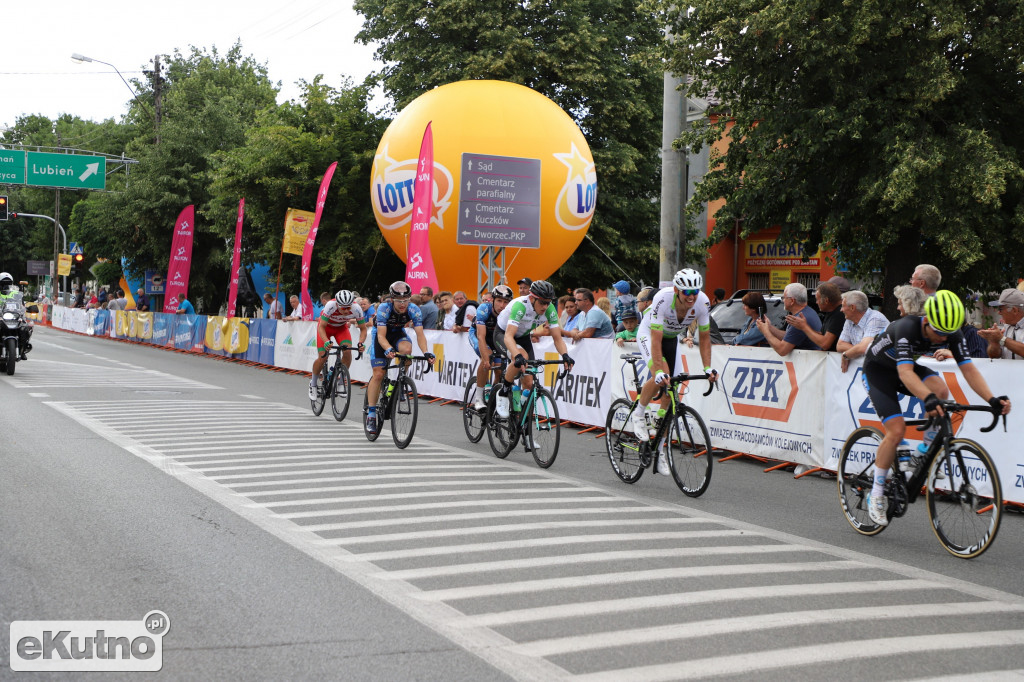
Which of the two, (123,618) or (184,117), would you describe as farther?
(184,117)

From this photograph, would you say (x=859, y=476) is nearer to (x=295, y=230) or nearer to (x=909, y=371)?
(x=909, y=371)

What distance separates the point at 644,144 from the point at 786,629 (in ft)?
102

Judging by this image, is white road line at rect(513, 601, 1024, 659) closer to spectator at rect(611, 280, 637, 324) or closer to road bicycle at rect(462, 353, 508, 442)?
road bicycle at rect(462, 353, 508, 442)

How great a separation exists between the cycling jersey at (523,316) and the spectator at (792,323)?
2.19 metres

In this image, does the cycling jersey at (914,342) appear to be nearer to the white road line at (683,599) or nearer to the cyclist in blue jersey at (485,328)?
the white road line at (683,599)

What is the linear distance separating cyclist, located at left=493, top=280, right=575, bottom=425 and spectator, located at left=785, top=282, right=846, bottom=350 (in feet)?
7.83

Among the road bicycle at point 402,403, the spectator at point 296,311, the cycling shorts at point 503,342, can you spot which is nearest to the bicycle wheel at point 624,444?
the cycling shorts at point 503,342

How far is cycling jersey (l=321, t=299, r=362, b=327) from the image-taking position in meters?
14.6

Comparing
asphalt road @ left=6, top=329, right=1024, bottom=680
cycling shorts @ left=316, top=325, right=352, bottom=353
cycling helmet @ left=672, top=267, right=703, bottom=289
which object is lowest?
asphalt road @ left=6, top=329, right=1024, bottom=680

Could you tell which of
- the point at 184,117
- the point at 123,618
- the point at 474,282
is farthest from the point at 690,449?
the point at 184,117

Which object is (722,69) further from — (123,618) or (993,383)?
(123,618)

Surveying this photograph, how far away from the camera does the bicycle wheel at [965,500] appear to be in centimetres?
647

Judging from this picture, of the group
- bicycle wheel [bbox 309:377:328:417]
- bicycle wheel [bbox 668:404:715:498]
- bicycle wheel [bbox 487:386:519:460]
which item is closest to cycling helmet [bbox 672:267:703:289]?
bicycle wheel [bbox 668:404:715:498]

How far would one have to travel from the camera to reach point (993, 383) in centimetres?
894
